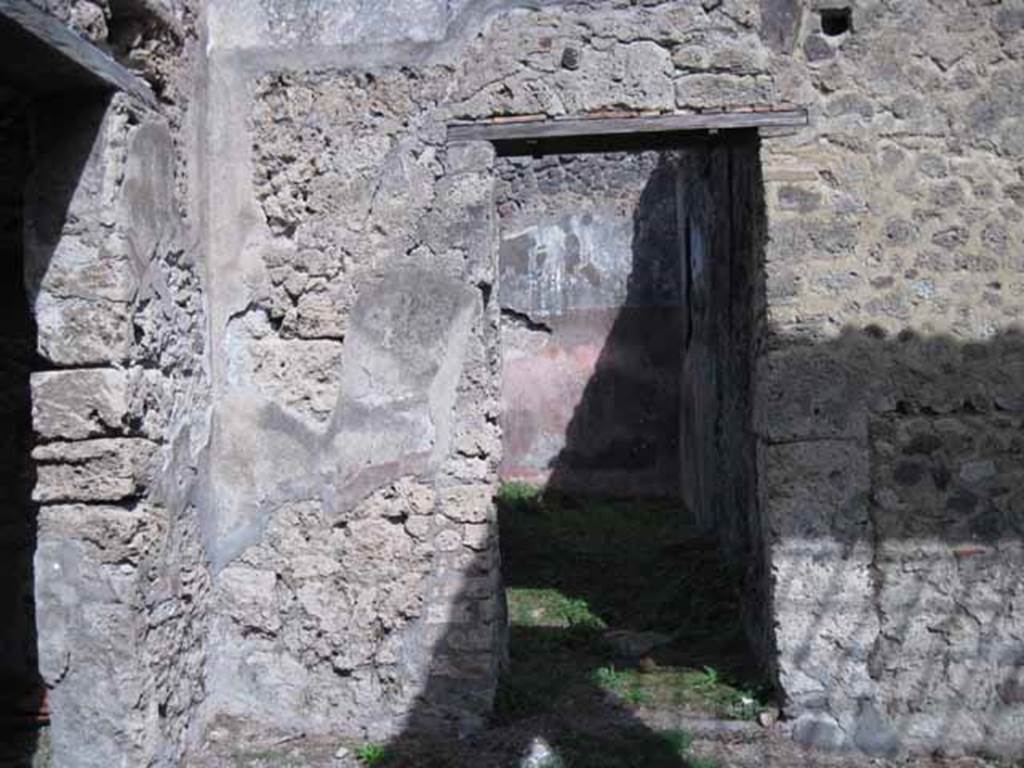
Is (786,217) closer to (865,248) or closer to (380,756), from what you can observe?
→ (865,248)

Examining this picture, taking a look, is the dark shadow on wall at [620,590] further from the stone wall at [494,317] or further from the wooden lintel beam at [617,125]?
the stone wall at [494,317]

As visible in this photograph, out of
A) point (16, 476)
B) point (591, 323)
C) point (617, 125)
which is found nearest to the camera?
point (617, 125)

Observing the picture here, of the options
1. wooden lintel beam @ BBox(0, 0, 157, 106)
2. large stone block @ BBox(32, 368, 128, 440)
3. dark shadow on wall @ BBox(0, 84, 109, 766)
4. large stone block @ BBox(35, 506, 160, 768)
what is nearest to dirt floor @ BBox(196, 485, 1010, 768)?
large stone block @ BBox(35, 506, 160, 768)

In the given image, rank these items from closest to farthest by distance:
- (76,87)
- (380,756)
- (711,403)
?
(76,87), (380,756), (711,403)

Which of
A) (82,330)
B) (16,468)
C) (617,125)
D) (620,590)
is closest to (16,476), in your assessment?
(16,468)

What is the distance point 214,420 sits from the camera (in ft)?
15.1

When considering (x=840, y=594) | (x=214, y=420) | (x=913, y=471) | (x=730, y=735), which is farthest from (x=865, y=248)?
(x=214, y=420)

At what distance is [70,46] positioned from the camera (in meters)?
3.40

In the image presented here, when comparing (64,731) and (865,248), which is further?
(865,248)

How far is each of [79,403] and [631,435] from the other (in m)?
7.97

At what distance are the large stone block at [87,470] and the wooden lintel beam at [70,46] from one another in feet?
4.08

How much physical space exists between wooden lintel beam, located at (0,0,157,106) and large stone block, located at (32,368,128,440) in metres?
1.00

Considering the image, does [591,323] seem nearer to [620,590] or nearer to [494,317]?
[620,590]

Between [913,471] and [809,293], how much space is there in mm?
839
